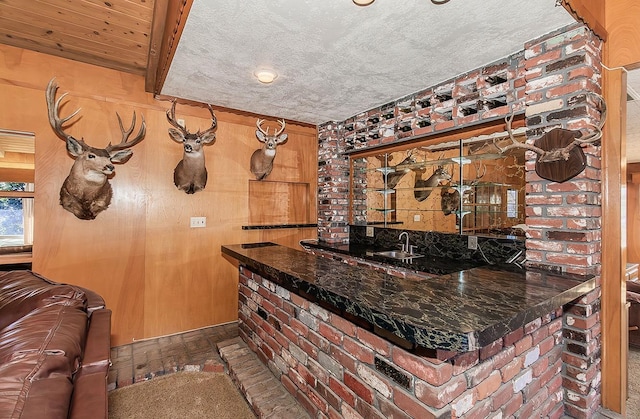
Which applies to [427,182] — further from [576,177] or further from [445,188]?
[576,177]

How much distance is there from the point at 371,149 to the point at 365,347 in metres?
2.81

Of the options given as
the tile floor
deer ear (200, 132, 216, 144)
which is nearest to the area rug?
the tile floor

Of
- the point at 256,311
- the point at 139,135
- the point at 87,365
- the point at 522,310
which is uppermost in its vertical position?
the point at 139,135

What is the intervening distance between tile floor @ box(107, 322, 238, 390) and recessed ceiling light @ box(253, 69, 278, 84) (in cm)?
247

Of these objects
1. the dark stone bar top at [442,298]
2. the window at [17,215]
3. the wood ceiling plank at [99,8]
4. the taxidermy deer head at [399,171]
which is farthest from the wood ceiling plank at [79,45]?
the taxidermy deer head at [399,171]

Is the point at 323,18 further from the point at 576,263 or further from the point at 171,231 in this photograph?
the point at 171,231

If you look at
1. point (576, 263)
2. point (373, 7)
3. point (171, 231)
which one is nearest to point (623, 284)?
point (576, 263)

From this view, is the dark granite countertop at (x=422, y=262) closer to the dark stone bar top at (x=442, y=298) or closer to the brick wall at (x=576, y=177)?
the dark stone bar top at (x=442, y=298)

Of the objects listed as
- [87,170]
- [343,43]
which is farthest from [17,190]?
[343,43]

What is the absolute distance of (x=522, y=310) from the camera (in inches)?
47.8

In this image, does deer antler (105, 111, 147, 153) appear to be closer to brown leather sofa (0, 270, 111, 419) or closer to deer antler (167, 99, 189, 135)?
deer antler (167, 99, 189, 135)

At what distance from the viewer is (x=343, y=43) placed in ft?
7.16

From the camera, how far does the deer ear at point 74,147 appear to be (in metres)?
2.63

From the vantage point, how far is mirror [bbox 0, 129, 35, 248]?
2.66 m
